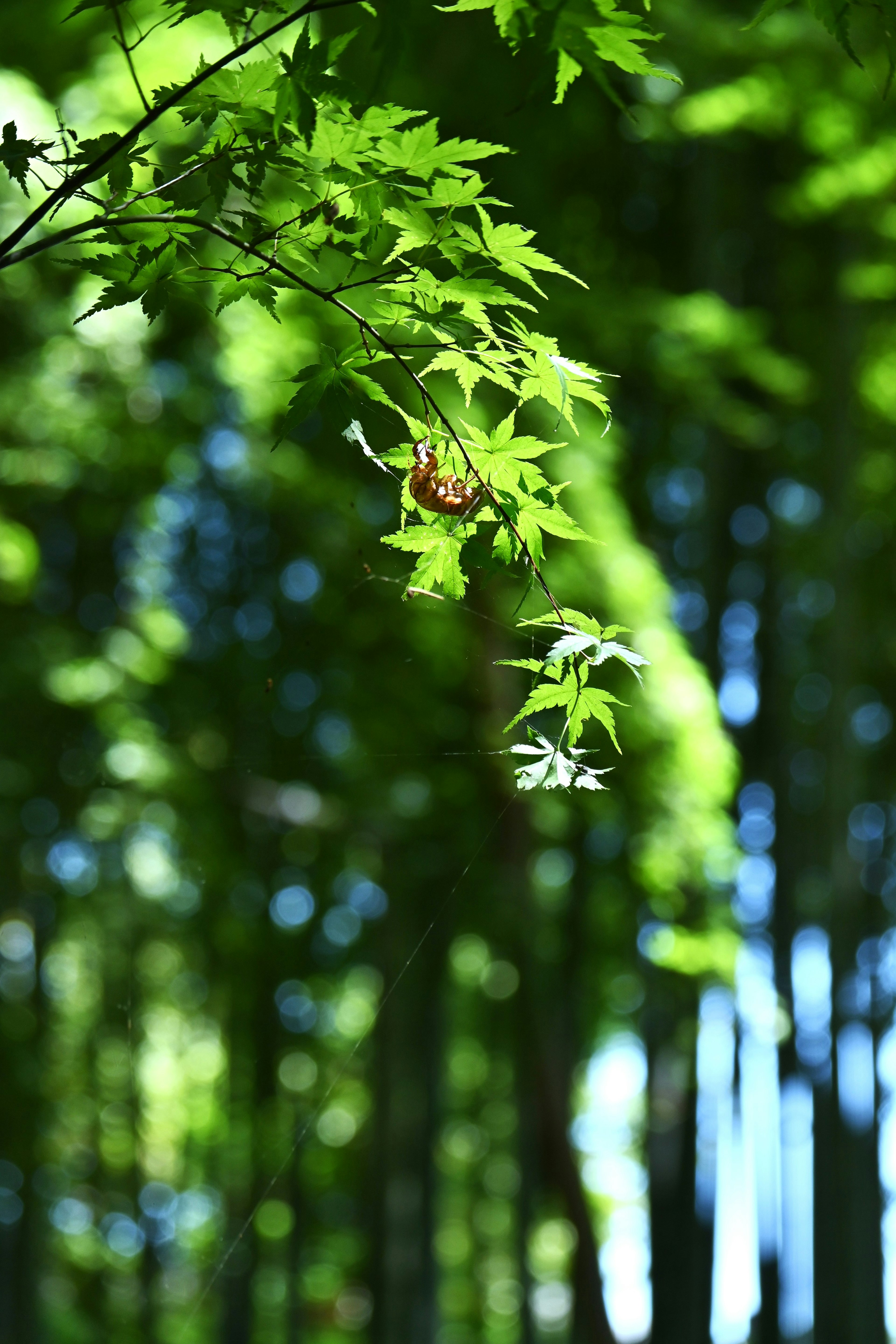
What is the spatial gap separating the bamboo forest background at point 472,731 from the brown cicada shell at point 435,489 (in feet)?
4.10

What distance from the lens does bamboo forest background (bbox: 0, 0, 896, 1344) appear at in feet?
13.7

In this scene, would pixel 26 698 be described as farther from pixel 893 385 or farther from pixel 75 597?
pixel 893 385

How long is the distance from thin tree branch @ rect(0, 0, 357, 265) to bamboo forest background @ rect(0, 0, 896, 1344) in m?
1.53

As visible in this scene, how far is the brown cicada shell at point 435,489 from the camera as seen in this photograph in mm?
1101

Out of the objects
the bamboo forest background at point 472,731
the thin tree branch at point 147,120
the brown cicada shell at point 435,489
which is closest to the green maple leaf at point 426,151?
the thin tree branch at point 147,120

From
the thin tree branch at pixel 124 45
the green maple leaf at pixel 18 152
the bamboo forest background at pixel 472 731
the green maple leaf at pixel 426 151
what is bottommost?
the thin tree branch at pixel 124 45

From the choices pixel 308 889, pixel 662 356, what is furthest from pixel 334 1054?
pixel 662 356

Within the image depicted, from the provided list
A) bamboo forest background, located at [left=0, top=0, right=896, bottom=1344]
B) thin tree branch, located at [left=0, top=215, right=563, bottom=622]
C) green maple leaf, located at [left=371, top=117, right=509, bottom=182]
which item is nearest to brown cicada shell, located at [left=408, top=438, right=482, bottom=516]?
thin tree branch, located at [left=0, top=215, right=563, bottom=622]

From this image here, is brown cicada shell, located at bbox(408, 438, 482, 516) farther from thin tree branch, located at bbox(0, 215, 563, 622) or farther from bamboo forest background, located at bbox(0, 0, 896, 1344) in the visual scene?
bamboo forest background, located at bbox(0, 0, 896, 1344)

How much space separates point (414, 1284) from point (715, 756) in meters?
6.00

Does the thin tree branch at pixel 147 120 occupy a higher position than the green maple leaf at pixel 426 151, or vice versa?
the green maple leaf at pixel 426 151

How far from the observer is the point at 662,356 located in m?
4.79

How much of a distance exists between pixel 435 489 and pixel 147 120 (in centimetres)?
42

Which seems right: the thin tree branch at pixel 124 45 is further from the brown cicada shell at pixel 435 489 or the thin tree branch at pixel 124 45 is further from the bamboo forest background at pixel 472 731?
the bamboo forest background at pixel 472 731
